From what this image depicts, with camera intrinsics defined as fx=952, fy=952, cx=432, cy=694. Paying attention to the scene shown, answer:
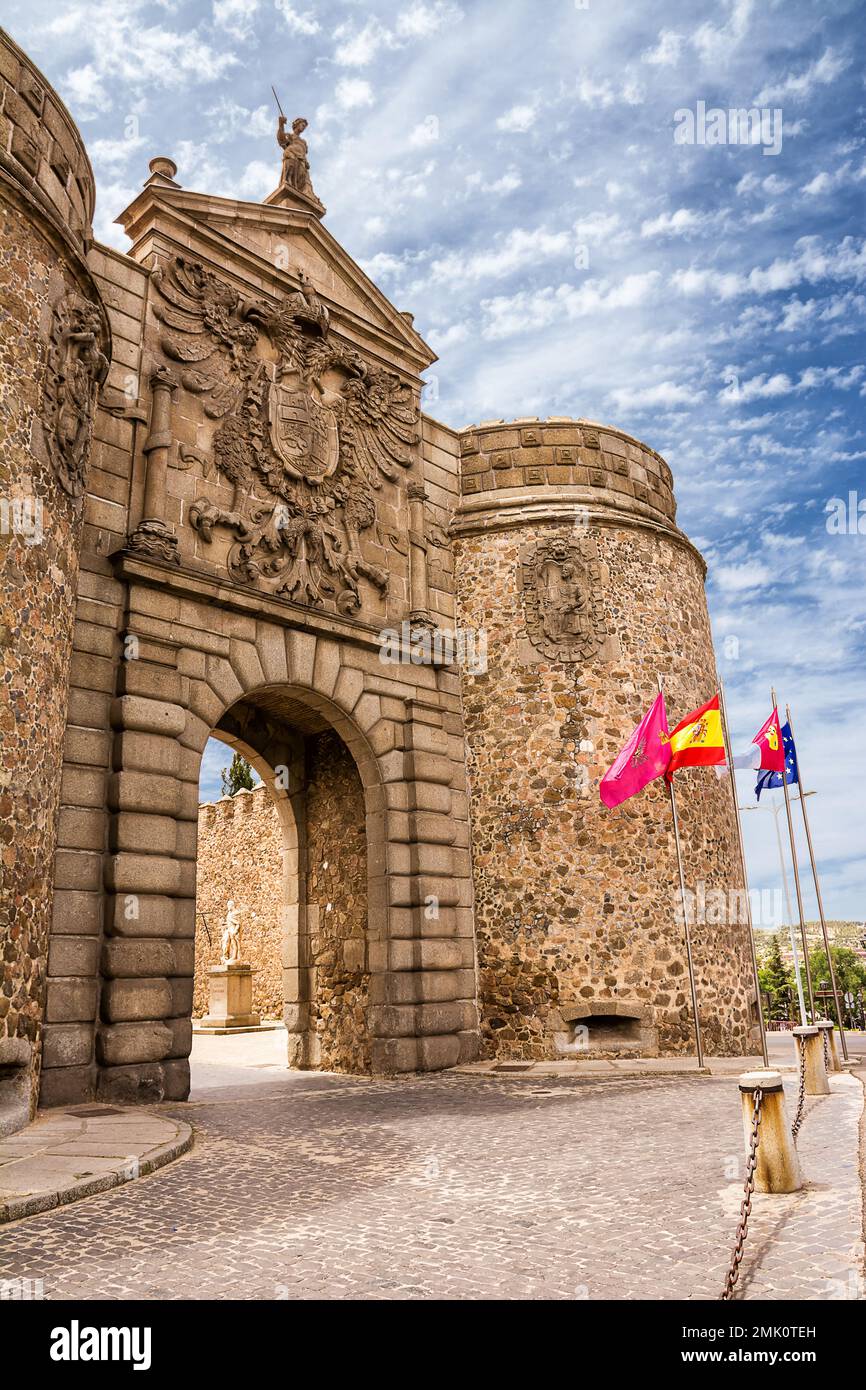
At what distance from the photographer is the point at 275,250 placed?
1245cm

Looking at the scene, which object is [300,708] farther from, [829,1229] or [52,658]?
[829,1229]

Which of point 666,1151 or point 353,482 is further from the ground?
point 353,482

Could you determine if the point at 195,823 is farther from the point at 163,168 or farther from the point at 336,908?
the point at 163,168

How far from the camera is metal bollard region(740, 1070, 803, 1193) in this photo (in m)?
4.83

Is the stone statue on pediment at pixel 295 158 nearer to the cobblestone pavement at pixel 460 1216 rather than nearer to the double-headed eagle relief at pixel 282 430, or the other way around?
the double-headed eagle relief at pixel 282 430

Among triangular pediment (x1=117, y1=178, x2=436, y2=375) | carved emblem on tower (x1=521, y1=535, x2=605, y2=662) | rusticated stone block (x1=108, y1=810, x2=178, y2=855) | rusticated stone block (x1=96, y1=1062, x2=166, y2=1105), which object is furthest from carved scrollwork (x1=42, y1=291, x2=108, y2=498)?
carved emblem on tower (x1=521, y1=535, x2=605, y2=662)

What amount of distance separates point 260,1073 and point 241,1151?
6.36 m

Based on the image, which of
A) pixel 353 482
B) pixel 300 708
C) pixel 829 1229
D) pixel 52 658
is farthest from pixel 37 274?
pixel 829 1229

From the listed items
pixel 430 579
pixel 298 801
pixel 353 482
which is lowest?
pixel 298 801

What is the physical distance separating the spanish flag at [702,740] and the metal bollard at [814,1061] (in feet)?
11.8

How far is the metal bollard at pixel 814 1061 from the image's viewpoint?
27.0 ft

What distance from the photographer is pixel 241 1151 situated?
659 centimetres

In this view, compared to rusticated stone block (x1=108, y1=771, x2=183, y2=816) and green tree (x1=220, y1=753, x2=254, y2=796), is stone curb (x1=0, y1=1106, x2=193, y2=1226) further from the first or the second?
green tree (x1=220, y1=753, x2=254, y2=796)
